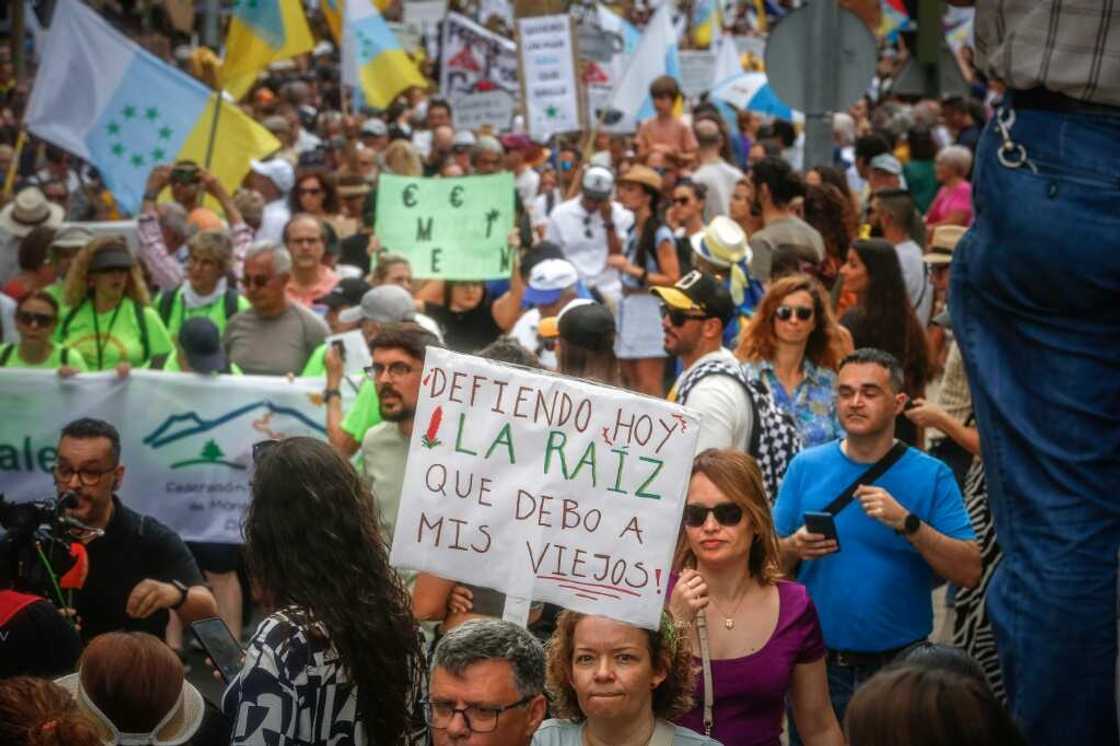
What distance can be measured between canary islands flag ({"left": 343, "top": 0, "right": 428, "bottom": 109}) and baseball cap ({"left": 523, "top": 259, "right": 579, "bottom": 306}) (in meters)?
8.93

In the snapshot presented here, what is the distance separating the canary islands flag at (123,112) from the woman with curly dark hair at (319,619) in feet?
29.7

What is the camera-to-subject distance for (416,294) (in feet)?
36.9

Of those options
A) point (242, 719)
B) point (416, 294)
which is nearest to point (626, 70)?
point (416, 294)

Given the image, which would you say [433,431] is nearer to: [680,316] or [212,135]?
[680,316]

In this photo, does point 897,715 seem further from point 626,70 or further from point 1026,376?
point 626,70

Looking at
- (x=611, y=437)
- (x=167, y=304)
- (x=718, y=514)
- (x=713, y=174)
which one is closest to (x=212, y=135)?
(x=167, y=304)

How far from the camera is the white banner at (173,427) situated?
8891 mm

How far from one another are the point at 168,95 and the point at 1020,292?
10682 mm

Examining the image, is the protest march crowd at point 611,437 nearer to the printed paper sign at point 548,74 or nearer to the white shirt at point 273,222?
the white shirt at point 273,222

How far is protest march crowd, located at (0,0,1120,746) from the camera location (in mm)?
2877

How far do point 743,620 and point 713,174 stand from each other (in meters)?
9.65

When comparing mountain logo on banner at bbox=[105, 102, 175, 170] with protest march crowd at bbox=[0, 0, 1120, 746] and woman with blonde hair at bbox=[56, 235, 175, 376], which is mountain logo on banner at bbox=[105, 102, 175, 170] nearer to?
protest march crowd at bbox=[0, 0, 1120, 746]

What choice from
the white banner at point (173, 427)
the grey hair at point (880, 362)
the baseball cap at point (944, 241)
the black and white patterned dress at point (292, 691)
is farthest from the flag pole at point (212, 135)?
the black and white patterned dress at point (292, 691)

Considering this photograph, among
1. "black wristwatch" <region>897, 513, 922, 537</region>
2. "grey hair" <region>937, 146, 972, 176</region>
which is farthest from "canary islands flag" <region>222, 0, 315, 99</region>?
"black wristwatch" <region>897, 513, 922, 537</region>
